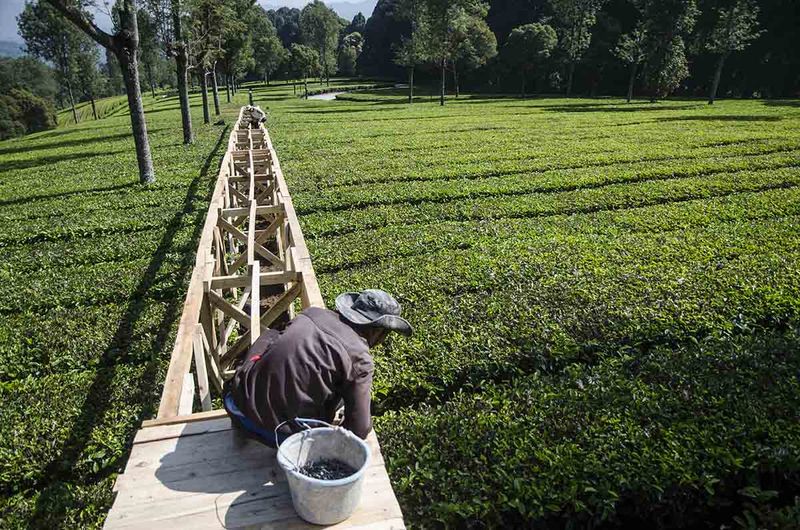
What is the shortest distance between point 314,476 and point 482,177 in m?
14.5

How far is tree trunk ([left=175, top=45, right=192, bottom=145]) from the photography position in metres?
23.6

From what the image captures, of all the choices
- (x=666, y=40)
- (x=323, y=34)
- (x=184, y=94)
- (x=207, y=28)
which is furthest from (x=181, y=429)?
(x=323, y=34)

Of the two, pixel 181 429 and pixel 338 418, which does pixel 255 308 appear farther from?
pixel 338 418

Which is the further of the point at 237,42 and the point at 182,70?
the point at 237,42

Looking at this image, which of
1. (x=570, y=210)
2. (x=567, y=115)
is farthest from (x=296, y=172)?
(x=567, y=115)

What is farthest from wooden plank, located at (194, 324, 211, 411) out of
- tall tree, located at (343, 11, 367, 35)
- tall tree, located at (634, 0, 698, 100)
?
tall tree, located at (343, 11, 367, 35)

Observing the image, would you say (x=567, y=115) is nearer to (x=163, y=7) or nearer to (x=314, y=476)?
(x=163, y=7)

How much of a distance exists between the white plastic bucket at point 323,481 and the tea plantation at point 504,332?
5.22 ft

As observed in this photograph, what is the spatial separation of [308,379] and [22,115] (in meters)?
67.2

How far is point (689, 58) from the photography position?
53094 mm

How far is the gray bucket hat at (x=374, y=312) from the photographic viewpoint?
3.65 m

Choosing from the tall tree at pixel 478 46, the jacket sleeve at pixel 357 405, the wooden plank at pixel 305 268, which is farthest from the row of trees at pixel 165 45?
the tall tree at pixel 478 46

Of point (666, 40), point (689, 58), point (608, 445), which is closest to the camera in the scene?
point (608, 445)

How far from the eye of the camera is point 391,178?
16531mm
